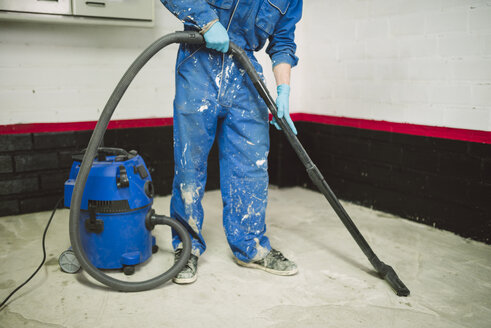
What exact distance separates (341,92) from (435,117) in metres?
0.71

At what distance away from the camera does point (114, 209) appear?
5.65 feet

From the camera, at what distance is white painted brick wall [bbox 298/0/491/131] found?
218 centimetres

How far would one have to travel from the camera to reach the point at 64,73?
262 cm

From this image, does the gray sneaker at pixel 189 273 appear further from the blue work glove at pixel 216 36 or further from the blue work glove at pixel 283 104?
the blue work glove at pixel 216 36

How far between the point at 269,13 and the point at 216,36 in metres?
0.27

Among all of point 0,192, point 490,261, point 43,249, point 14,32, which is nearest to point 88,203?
point 43,249

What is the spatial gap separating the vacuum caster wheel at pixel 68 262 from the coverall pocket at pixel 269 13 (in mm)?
1208

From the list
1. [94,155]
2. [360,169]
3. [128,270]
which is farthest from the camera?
[360,169]

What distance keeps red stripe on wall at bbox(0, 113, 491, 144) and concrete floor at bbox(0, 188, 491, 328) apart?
0.53 m

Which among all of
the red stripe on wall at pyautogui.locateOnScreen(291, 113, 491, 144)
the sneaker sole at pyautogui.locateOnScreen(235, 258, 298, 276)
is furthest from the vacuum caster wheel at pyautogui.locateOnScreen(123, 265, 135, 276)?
the red stripe on wall at pyautogui.locateOnScreen(291, 113, 491, 144)

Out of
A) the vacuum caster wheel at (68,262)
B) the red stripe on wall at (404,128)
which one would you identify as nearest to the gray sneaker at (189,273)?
the vacuum caster wheel at (68,262)

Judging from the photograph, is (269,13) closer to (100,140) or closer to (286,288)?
(100,140)

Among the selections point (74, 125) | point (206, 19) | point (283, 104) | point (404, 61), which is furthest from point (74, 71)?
point (404, 61)

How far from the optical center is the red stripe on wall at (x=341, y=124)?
7.41 ft
